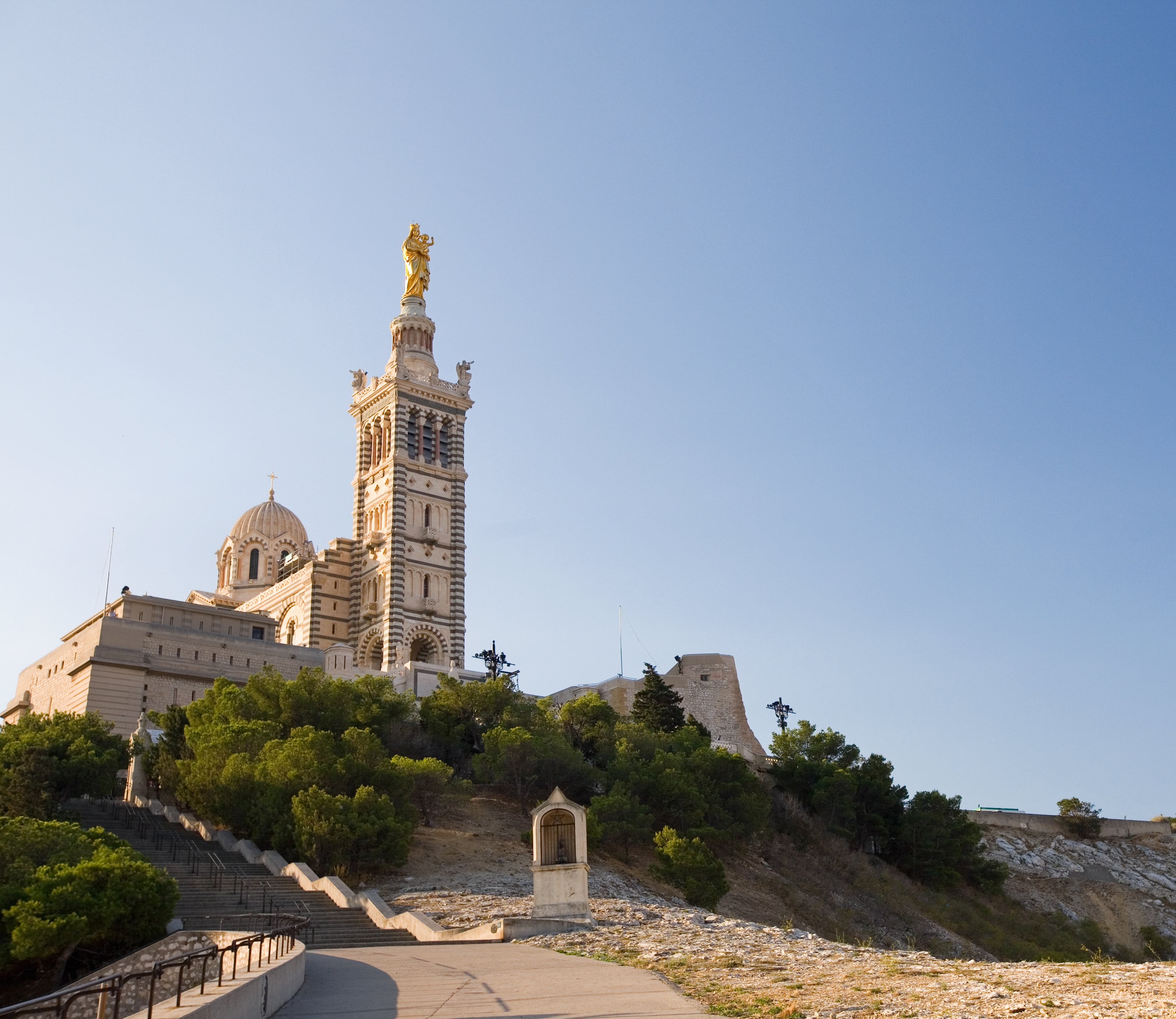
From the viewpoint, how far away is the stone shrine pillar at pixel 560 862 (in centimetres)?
2244

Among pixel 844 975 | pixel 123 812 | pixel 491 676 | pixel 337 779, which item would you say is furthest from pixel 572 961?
pixel 491 676

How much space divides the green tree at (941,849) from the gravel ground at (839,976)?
103 ft

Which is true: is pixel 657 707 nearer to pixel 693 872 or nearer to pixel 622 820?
pixel 622 820

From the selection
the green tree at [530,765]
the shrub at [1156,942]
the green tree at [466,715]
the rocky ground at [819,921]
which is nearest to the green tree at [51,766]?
the rocky ground at [819,921]

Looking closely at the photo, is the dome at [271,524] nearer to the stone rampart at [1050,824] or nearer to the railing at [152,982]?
the stone rampart at [1050,824]

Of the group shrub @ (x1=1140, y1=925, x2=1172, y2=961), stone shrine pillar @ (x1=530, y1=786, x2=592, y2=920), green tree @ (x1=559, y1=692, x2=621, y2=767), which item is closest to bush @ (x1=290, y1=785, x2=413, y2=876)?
stone shrine pillar @ (x1=530, y1=786, x2=592, y2=920)

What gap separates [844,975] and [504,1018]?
4.68 metres

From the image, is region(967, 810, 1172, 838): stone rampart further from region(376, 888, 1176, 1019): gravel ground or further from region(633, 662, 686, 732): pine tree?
region(376, 888, 1176, 1019): gravel ground

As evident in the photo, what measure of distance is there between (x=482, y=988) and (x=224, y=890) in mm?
13332

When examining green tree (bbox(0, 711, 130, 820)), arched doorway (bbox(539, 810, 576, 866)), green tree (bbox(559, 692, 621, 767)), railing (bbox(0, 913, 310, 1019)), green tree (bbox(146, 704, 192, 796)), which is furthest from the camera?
green tree (bbox(559, 692, 621, 767))

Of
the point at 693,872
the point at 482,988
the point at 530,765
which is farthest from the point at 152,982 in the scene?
the point at 530,765

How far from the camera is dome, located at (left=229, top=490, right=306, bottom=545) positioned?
2982 inches

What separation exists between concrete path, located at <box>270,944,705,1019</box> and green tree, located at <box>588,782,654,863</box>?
18624 mm

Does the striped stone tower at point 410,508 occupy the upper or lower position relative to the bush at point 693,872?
upper
